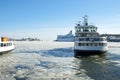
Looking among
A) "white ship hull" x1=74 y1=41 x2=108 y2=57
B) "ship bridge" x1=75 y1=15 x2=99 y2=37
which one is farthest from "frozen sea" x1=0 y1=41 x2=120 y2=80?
"ship bridge" x1=75 y1=15 x2=99 y2=37

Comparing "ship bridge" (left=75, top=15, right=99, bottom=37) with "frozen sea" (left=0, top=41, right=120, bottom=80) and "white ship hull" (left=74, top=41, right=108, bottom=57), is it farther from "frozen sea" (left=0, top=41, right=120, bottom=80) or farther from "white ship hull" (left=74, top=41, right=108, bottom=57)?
"frozen sea" (left=0, top=41, right=120, bottom=80)

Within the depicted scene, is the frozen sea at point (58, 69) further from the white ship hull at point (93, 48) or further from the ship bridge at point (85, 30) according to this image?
the ship bridge at point (85, 30)

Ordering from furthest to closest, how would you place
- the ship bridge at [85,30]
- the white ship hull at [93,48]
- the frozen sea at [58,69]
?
the ship bridge at [85,30] → the white ship hull at [93,48] → the frozen sea at [58,69]

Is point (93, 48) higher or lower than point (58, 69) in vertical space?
higher

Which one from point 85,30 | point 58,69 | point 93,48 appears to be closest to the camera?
point 58,69

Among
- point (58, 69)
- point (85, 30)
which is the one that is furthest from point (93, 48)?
point (58, 69)

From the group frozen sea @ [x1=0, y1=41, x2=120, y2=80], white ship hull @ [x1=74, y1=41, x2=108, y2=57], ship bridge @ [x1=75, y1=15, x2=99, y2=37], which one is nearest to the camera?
frozen sea @ [x1=0, y1=41, x2=120, y2=80]

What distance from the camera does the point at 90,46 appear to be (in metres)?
52.4

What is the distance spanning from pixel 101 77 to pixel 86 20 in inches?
1874

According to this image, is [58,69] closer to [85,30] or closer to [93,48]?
[93,48]

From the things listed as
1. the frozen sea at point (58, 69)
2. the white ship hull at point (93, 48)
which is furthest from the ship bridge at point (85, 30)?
the frozen sea at point (58, 69)

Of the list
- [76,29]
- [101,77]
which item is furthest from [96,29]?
[101,77]

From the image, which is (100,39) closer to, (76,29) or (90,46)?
(90,46)

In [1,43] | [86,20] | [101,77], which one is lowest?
[101,77]
